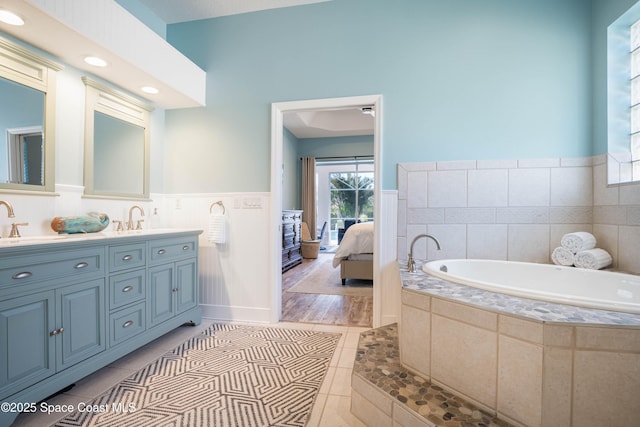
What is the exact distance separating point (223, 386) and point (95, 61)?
235 cm

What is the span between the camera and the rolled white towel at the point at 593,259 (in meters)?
1.97

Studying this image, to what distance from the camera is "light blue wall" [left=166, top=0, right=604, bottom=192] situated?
2365mm

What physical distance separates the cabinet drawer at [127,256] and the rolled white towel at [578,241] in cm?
306

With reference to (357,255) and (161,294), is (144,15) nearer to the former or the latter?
(161,294)

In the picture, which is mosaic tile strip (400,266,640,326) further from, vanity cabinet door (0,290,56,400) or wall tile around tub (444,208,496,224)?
vanity cabinet door (0,290,56,400)

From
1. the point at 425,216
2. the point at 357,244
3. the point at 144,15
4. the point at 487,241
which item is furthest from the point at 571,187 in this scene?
the point at 144,15

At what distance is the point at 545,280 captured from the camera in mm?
2078

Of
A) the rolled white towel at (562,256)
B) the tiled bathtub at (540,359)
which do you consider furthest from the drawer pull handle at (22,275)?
the rolled white towel at (562,256)

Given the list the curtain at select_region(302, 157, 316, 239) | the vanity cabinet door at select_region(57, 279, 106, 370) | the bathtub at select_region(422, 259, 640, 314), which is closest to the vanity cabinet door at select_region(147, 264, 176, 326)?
the vanity cabinet door at select_region(57, 279, 106, 370)

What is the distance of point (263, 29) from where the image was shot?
9.36ft

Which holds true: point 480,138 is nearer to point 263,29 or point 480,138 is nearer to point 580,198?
point 580,198

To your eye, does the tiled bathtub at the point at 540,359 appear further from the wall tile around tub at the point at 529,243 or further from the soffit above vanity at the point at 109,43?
the soffit above vanity at the point at 109,43

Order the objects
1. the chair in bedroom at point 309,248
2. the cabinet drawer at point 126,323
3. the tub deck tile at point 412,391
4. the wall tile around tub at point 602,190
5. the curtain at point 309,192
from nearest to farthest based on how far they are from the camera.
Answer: the tub deck tile at point 412,391, the cabinet drawer at point 126,323, the wall tile around tub at point 602,190, the chair in bedroom at point 309,248, the curtain at point 309,192

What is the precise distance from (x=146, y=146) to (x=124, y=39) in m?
1.02
